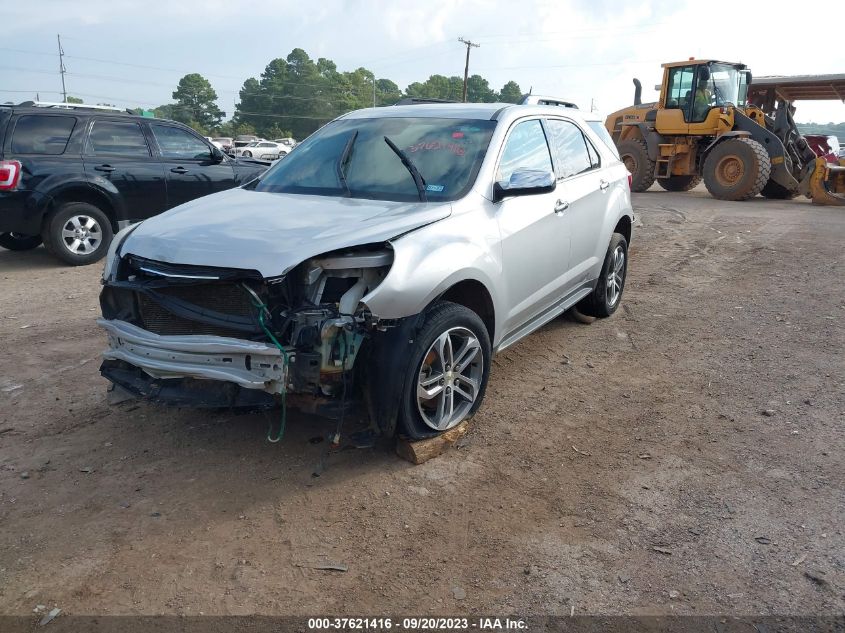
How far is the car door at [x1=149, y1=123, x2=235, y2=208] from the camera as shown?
31.3 ft

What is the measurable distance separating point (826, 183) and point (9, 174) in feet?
48.1

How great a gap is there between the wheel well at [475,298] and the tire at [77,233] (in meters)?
6.48

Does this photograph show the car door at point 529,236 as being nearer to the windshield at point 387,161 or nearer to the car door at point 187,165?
the windshield at point 387,161

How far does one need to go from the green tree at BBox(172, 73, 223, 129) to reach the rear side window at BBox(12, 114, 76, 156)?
346 feet

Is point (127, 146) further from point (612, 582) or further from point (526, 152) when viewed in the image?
point (612, 582)

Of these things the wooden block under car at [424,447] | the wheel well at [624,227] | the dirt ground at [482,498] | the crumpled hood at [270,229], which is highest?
the crumpled hood at [270,229]

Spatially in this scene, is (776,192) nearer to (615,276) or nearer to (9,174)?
(615,276)

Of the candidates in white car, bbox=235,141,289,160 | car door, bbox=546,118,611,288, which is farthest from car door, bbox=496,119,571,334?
white car, bbox=235,141,289,160

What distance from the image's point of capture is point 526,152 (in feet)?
15.5

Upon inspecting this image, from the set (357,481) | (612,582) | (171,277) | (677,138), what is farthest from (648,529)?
(677,138)

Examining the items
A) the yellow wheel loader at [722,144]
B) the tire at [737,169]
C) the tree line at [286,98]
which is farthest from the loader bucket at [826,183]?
the tree line at [286,98]

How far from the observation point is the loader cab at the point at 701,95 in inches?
593

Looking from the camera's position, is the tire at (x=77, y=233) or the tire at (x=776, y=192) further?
the tire at (x=776, y=192)

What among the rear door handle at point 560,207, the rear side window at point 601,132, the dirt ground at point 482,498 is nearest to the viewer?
the dirt ground at point 482,498
